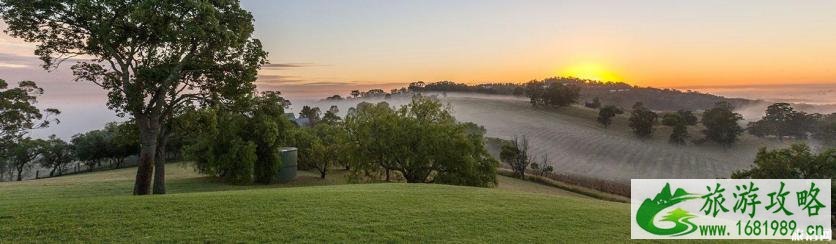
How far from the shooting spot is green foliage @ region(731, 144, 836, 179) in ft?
93.1

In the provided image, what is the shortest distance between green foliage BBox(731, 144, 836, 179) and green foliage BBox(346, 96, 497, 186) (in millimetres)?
19142

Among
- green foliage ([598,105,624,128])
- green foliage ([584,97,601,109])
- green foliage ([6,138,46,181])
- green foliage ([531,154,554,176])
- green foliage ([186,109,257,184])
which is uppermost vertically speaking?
green foliage ([584,97,601,109])

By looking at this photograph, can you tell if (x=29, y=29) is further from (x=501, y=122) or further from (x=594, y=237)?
(x=501, y=122)

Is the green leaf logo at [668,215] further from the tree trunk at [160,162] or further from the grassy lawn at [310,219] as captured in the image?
the tree trunk at [160,162]

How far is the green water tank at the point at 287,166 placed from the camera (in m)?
39.4

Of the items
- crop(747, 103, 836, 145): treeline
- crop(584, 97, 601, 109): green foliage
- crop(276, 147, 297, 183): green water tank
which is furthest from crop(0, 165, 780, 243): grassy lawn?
crop(584, 97, 601, 109): green foliage

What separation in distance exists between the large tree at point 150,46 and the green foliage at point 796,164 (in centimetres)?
3448

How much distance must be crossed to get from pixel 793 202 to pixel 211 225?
57.8 feet

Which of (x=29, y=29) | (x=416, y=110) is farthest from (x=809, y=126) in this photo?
(x=29, y=29)

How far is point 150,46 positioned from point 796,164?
132ft

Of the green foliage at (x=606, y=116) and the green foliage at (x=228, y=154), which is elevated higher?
the green foliage at (x=606, y=116)

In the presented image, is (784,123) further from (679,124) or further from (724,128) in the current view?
(679,124)

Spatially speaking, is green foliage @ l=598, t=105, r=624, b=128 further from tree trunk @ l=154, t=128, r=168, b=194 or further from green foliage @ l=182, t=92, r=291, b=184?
tree trunk @ l=154, t=128, r=168, b=194

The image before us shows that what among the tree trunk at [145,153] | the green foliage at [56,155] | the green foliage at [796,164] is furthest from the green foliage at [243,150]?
the green foliage at [56,155]
